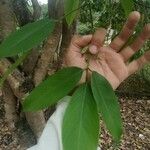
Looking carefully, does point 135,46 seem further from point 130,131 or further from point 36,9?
point 130,131

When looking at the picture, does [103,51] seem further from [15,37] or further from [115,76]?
[15,37]

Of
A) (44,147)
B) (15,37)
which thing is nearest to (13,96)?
(44,147)

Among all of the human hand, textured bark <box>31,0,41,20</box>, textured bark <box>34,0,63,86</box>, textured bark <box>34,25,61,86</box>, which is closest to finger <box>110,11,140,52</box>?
the human hand

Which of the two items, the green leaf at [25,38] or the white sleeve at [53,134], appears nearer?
the green leaf at [25,38]

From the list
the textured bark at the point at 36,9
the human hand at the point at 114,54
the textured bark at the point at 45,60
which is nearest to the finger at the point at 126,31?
the human hand at the point at 114,54

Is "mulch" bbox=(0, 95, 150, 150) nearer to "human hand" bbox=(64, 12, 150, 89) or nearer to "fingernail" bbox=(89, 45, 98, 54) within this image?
"human hand" bbox=(64, 12, 150, 89)

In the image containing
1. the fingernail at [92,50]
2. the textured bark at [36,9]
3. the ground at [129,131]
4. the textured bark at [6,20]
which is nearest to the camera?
the fingernail at [92,50]

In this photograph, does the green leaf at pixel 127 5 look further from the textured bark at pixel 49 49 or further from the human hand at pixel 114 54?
the textured bark at pixel 49 49

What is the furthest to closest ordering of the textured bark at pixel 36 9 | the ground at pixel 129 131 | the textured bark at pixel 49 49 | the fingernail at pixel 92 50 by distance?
the ground at pixel 129 131 < the textured bark at pixel 36 9 < the textured bark at pixel 49 49 < the fingernail at pixel 92 50

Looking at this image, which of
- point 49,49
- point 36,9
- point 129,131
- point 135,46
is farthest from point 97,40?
point 129,131
